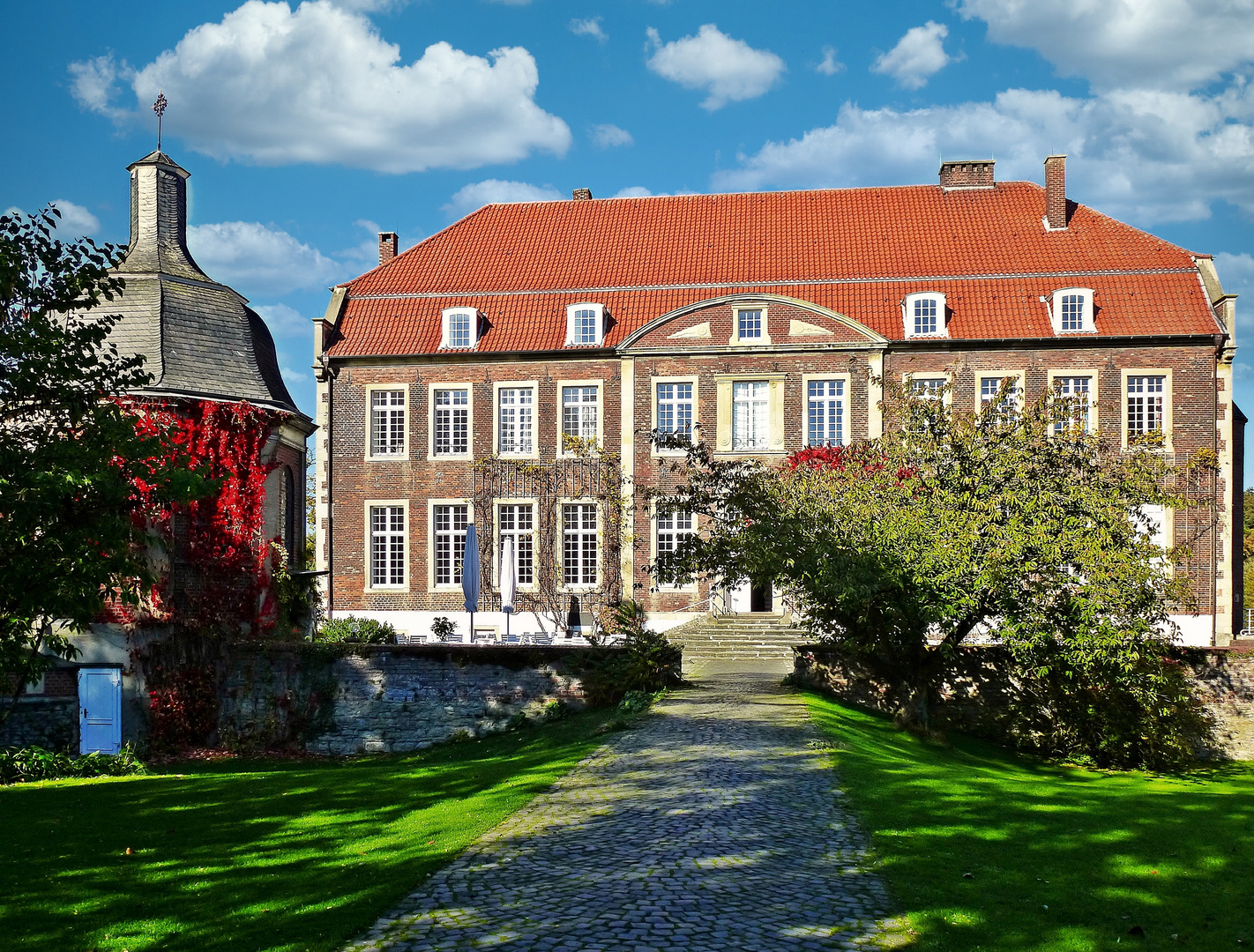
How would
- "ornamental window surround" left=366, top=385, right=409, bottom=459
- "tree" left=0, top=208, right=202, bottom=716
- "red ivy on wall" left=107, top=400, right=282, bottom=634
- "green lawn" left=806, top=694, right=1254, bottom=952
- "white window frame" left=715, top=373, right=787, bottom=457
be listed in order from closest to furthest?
"green lawn" left=806, top=694, right=1254, bottom=952 → "tree" left=0, top=208, right=202, bottom=716 → "red ivy on wall" left=107, top=400, right=282, bottom=634 → "white window frame" left=715, top=373, right=787, bottom=457 → "ornamental window surround" left=366, top=385, right=409, bottom=459

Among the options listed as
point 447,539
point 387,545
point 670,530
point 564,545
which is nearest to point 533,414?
point 564,545

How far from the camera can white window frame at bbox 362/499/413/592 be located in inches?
1217

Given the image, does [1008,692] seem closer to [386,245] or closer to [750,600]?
[750,600]

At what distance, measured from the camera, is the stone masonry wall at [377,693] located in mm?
20812

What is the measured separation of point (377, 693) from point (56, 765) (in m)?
5.46

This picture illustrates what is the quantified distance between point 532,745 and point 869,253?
19.6 m

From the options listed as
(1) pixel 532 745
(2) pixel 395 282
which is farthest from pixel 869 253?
(1) pixel 532 745

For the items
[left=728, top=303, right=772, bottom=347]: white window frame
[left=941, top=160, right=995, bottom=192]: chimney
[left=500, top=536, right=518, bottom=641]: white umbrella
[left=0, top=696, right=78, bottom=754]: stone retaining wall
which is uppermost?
[left=941, top=160, right=995, bottom=192]: chimney

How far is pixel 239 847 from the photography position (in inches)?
401

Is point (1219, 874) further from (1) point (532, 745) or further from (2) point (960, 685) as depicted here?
(2) point (960, 685)

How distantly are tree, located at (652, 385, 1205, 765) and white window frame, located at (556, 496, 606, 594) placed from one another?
1068 centimetres

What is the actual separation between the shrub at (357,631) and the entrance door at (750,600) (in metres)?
8.21

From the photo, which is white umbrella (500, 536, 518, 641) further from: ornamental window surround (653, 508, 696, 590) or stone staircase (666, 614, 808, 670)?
ornamental window surround (653, 508, 696, 590)

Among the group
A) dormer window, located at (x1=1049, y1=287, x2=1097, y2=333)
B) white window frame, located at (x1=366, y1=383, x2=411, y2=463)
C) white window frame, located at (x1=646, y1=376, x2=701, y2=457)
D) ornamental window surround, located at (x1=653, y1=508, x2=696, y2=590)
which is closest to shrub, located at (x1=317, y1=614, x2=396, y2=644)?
white window frame, located at (x1=366, y1=383, x2=411, y2=463)
